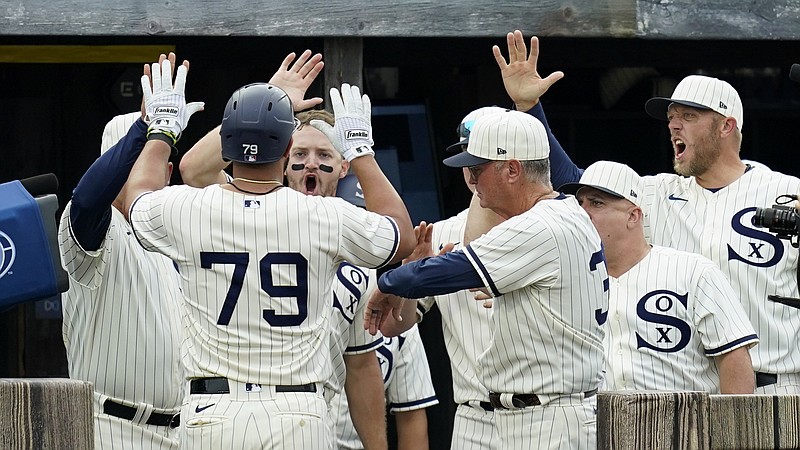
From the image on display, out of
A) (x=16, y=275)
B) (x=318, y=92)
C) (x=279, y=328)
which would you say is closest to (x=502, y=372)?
(x=279, y=328)

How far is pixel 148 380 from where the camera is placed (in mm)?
4336

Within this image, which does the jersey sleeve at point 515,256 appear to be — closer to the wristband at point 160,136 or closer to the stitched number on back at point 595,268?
the stitched number on back at point 595,268

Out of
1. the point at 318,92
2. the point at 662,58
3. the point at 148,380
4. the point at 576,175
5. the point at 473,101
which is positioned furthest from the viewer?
the point at 473,101

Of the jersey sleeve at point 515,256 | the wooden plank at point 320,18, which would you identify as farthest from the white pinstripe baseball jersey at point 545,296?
the wooden plank at point 320,18

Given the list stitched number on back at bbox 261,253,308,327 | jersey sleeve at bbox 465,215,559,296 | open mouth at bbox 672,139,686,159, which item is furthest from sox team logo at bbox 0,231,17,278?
open mouth at bbox 672,139,686,159

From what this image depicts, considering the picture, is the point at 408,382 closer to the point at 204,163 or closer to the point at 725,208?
the point at 204,163

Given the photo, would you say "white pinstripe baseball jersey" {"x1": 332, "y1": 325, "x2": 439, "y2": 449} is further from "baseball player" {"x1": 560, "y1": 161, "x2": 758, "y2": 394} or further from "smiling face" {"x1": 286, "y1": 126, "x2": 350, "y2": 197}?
"baseball player" {"x1": 560, "y1": 161, "x2": 758, "y2": 394}

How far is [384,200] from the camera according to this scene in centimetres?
387

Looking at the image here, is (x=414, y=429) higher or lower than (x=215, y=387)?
lower

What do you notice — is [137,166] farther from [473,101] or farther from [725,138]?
[473,101]

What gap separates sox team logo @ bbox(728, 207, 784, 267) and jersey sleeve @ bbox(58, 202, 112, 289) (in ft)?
7.98

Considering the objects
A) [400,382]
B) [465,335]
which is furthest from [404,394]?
[465,335]

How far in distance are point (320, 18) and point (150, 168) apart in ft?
8.30

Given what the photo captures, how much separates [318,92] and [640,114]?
8.57ft
